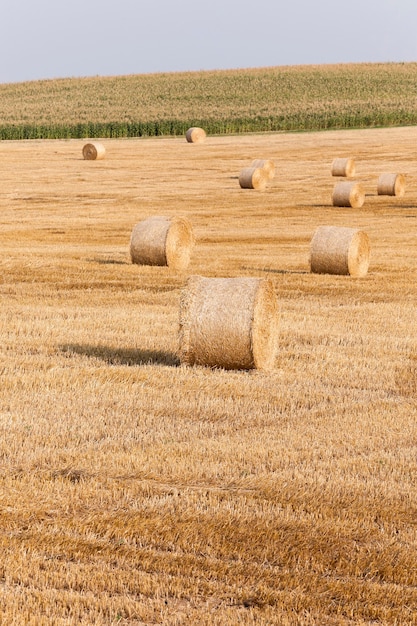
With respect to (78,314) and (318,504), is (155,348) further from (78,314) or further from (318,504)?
(318,504)

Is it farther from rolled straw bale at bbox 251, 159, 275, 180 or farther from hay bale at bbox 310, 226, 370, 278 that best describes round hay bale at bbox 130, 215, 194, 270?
rolled straw bale at bbox 251, 159, 275, 180

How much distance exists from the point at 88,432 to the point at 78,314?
6302 mm

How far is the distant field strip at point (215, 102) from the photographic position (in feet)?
236

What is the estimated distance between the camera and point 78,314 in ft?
48.2

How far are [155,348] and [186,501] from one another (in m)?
5.36

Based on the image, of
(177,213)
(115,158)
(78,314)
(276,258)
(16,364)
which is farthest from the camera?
(115,158)

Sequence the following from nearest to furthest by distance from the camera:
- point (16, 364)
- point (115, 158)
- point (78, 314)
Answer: point (16, 364) < point (78, 314) < point (115, 158)

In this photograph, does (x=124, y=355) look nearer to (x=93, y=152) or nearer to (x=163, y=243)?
(x=163, y=243)

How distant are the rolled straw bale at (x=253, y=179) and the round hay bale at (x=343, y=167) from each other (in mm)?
3745

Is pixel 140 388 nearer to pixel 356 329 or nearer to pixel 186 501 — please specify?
pixel 186 501

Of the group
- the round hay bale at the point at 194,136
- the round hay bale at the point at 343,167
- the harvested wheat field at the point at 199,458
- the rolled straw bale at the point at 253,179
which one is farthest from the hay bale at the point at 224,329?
the round hay bale at the point at 194,136

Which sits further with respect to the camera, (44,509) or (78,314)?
(78,314)

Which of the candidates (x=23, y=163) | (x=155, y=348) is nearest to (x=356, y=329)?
(x=155, y=348)

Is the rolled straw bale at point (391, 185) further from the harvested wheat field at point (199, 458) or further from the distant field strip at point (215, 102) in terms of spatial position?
the distant field strip at point (215, 102)
